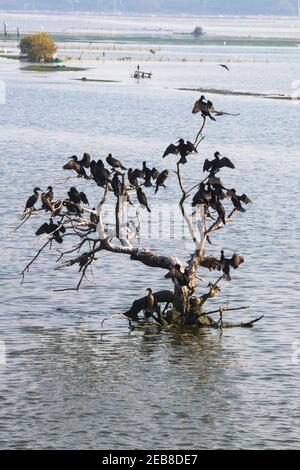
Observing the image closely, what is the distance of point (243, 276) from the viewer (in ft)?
187

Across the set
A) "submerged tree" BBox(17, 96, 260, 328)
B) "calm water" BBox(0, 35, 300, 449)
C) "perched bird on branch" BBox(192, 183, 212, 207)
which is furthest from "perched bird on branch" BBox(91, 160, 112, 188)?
"calm water" BBox(0, 35, 300, 449)

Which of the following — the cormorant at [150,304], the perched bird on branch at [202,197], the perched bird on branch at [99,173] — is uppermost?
the perched bird on branch at [99,173]

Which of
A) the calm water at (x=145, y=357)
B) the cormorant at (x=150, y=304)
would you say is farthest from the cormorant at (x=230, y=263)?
the cormorant at (x=150, y=304)

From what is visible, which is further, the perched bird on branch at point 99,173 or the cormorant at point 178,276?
the perched bird on branch at point 99,173

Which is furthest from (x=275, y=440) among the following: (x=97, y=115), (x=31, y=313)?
(x=97, y=115)

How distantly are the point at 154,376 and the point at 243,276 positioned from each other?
1655 cm

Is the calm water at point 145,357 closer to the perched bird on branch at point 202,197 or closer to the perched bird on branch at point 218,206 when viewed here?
the perched bird on branch at point 218,206

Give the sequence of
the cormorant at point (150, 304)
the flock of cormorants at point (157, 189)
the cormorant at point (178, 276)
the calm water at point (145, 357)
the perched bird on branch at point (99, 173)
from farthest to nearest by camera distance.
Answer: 1. the perched bird on branch at point (99, 173)
2. the cormorant at point (150, 304)
3. the cormorant at point (178, 276)
4. the flock of cormorants at point (157, 189)
5. the calm water at point (145, 357)

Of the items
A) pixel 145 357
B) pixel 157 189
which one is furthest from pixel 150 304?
pixel 157 189

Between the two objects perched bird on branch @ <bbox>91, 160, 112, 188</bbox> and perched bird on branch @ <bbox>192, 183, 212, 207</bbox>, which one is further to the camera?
perched bird on branch @ <bbox>91, 160, 112, 188</bbox>

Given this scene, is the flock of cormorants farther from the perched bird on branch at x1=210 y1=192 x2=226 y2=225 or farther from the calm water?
the calm water

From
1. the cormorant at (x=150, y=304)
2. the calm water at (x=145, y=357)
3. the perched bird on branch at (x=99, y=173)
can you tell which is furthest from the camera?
the perched bird on branch at (x=99, y=173)

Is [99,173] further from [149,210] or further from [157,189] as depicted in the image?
[149,210]
